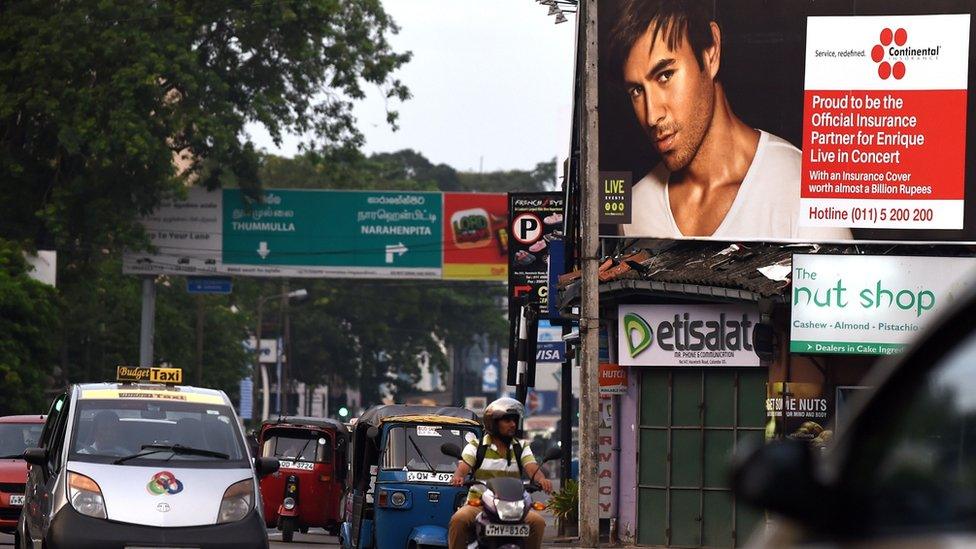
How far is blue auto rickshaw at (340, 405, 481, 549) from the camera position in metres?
16.5

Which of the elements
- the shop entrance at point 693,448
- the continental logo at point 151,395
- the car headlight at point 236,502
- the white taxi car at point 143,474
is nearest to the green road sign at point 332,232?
the shop entrance at point 693,448

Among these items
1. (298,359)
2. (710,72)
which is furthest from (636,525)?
(298,359)

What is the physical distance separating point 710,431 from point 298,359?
54293mm

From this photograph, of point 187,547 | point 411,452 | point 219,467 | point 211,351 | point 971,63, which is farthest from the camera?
point 211,351

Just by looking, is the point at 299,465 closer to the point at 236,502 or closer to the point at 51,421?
the point at 51,421

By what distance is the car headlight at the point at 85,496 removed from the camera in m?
12.3

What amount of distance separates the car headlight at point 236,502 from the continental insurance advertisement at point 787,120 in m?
13.7

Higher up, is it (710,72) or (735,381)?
(710,72)

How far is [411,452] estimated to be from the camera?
17125 millimetres

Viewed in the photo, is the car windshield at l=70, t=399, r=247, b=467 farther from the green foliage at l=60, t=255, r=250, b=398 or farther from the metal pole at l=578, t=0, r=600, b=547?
the green foliage at l=60, t=255, r=250, b=398

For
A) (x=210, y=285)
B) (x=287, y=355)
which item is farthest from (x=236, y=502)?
(x=287, y=355)

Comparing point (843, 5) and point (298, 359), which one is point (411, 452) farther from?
point (298, 359)

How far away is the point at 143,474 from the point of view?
41.5 feet

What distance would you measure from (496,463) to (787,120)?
14974 millimetres
